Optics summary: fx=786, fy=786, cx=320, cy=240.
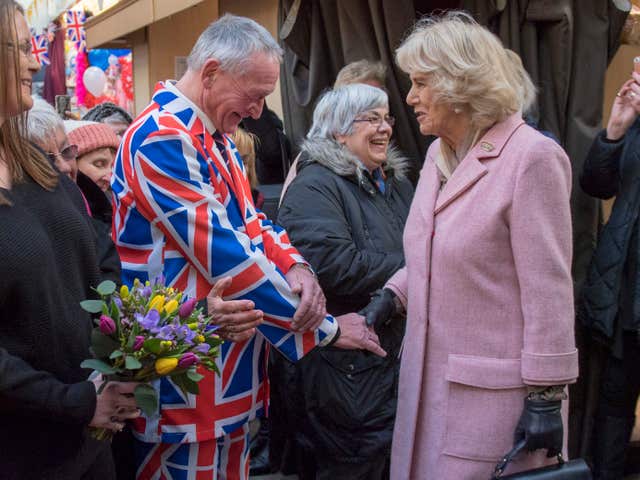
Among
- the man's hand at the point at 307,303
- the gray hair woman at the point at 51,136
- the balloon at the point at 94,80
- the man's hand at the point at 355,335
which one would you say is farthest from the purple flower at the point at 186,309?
the balloon at the point at 94,80

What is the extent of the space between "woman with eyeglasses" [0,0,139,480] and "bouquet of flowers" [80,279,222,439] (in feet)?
0.23

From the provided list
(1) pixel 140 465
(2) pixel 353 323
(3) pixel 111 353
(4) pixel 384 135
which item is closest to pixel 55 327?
(3) pixel 111 353

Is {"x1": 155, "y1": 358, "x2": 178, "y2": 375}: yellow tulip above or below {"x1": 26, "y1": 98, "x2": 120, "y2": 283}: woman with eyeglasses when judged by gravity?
below

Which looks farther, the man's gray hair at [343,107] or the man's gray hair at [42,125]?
the man's gray hair at [343,107]

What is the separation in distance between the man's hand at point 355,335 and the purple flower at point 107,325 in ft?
→ 3.44

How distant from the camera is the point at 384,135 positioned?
354 centimetres

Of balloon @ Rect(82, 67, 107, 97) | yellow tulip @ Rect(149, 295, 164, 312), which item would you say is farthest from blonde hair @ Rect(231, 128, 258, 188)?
balloon @ Rect(82, 67, 107, 97)

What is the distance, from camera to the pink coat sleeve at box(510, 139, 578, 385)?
213 cm

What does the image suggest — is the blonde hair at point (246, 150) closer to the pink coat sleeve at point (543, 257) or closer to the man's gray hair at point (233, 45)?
the man's gray hair at point (233, 45)

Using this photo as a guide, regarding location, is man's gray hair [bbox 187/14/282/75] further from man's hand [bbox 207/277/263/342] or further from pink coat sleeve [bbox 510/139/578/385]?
pink coat sleeve [bbox 510/139/578/385]

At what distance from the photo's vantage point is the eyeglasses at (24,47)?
1.82m

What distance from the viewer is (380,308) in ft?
9.12

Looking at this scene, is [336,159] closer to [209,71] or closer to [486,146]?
[209,71]

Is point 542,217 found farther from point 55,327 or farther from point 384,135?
point 384,135
